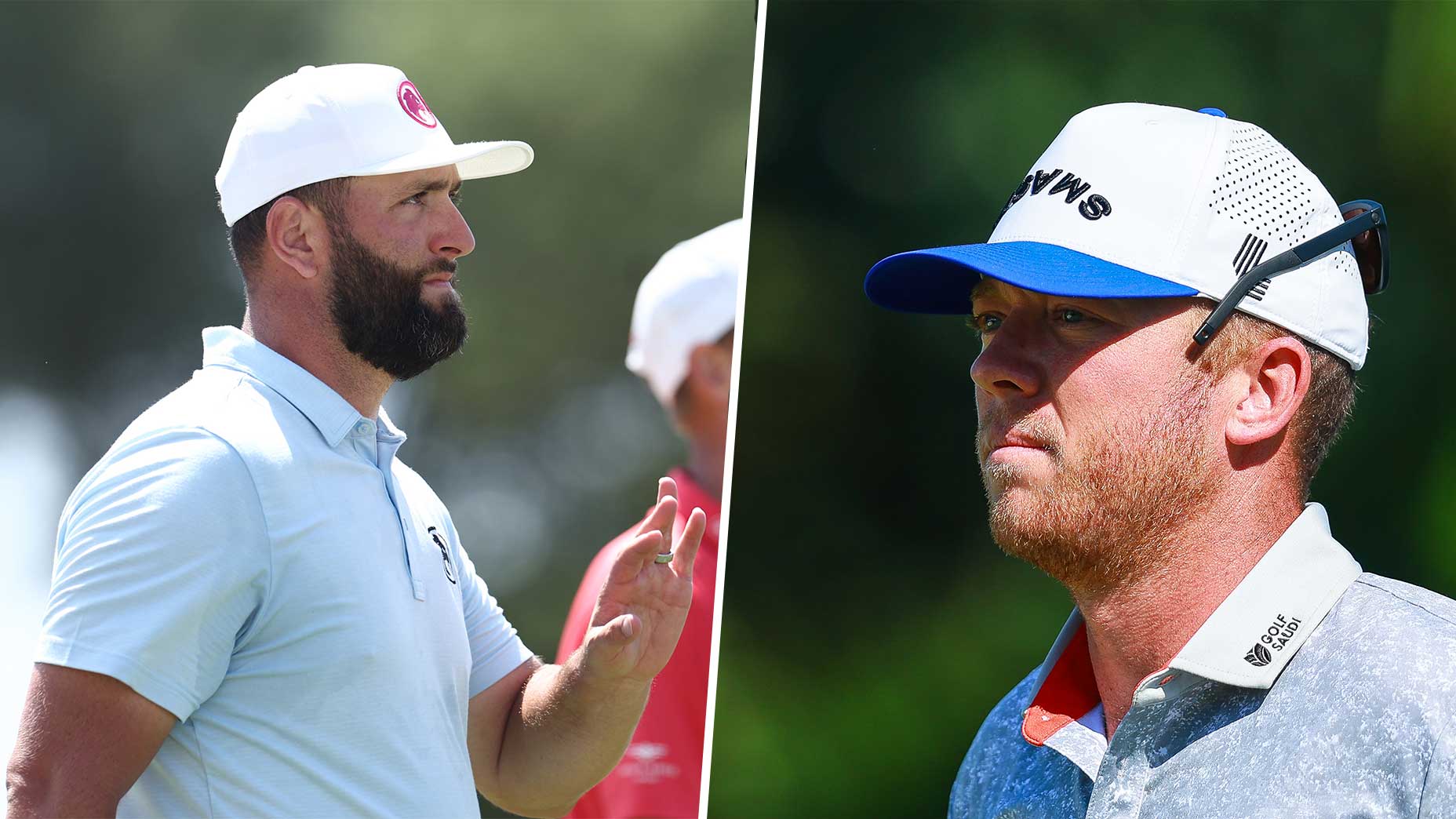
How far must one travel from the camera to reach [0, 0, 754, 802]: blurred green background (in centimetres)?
352

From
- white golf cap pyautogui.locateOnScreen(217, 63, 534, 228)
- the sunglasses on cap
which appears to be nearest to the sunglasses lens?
the sunglasses on cap

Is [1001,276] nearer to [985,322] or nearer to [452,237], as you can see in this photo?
[985,322]

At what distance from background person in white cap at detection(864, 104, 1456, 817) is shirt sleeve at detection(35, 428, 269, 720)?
93 cm

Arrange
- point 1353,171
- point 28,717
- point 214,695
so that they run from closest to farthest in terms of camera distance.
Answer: point 28,717
point 214,695
point 1353,171

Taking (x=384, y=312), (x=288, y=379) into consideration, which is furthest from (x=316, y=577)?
(x=384, y=312)

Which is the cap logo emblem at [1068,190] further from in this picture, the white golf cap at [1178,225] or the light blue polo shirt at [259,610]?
the light blue polo shirt at [259,610]

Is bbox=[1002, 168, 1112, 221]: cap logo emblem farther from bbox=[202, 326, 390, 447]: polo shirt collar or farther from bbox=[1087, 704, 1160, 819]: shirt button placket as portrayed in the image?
bbox=[202, 326, 390, 447]: polo shirt collar

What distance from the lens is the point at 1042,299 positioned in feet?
4.95

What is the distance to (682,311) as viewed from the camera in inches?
123

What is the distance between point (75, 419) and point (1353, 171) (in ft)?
10.5

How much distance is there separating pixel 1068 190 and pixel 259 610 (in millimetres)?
1123

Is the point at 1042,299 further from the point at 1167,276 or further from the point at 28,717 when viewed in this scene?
the point at 28,717

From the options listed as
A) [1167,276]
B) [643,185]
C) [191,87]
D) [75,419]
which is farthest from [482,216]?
[1167,276]

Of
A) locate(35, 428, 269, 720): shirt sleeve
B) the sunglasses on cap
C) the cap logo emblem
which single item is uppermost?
the cap logo emblem
